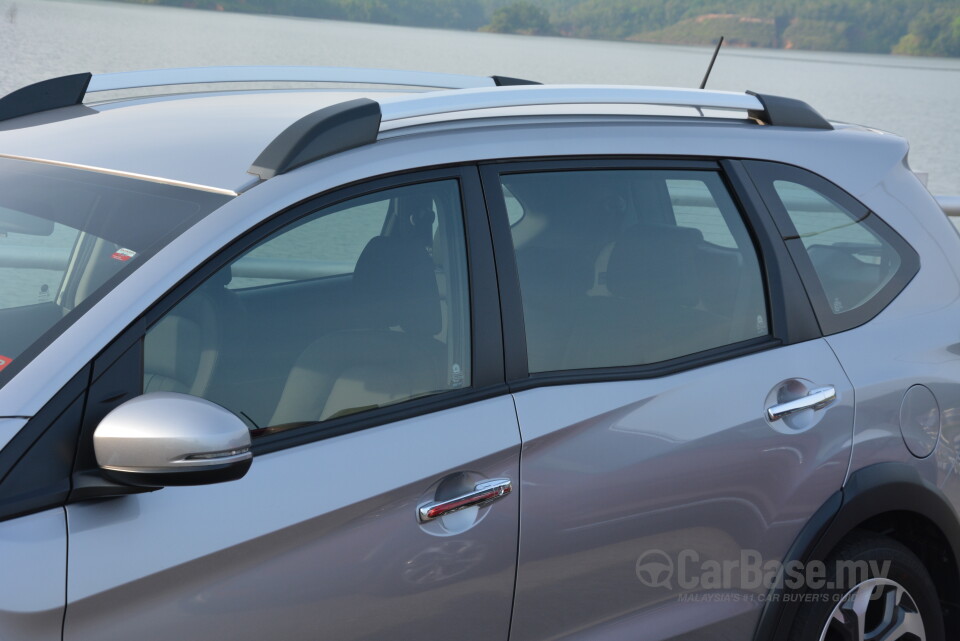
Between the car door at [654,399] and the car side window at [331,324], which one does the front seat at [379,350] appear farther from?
the car door at [654,399]

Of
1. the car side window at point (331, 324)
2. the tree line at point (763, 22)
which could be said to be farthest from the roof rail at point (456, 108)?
the tree line at point (763, 22)

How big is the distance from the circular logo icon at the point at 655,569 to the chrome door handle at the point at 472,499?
1.34 ft

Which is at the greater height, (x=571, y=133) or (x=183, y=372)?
(x=571, y=133)

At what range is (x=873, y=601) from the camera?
8.55ft

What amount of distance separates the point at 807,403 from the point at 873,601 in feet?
2.02

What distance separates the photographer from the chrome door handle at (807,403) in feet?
7.63

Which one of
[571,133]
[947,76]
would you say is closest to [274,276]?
[571,133]

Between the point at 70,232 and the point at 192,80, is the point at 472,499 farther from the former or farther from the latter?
the point at 192,80

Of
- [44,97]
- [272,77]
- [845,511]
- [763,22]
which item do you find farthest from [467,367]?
[763,22]

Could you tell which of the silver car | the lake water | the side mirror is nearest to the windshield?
the silver car

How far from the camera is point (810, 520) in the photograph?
2426mm

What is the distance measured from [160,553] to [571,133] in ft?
4.01

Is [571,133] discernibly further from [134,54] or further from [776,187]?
[134,54]

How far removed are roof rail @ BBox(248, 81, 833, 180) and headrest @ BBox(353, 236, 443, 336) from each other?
23cm
